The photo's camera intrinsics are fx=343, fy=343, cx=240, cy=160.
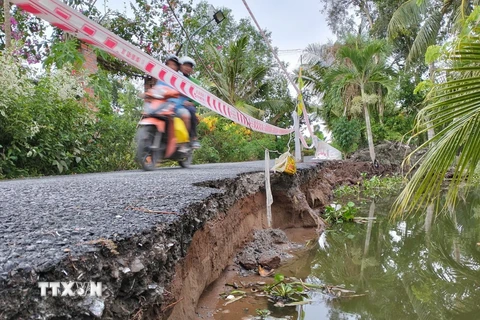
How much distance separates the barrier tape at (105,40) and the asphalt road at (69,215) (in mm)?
1332

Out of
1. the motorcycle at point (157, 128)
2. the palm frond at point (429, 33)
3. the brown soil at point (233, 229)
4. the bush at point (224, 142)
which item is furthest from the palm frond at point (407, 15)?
the motorcycle at point (157, 128)

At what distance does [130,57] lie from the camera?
327cm

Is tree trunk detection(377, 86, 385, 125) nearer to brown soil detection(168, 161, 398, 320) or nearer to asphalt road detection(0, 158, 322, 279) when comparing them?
brown soil detection(168, 161, 398, 320)

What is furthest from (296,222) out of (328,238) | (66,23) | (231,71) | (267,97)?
(267,97)

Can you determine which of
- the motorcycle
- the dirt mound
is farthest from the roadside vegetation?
the dirt mound

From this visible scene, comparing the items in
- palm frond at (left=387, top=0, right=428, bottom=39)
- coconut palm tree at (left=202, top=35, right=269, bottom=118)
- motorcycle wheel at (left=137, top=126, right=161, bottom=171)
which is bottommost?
motorcycle wheel at (left=137, top=126, right=161, bottom=171)

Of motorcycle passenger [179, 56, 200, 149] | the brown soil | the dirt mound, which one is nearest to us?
the brown soil

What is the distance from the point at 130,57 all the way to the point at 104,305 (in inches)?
111

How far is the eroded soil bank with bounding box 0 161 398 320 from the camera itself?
2.62 feet

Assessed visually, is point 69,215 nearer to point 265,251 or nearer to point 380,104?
point 265,251

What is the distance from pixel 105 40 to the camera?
3027 millimetres

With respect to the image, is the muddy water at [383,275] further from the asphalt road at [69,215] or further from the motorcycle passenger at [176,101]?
the motorcycle passenger at [176,101]

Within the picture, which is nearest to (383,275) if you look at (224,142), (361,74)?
(224,142)

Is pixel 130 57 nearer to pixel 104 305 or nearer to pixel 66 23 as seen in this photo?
pixel 66 23
